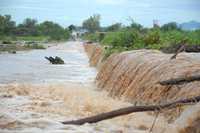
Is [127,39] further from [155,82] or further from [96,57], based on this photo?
[155,82]

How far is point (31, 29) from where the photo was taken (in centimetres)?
11081

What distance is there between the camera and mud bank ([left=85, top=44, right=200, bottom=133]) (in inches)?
288

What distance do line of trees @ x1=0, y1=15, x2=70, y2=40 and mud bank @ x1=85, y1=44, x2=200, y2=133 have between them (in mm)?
78561

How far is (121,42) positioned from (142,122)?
1296cm

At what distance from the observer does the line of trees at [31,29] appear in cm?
9469

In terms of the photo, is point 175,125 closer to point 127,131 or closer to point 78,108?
point 127,131

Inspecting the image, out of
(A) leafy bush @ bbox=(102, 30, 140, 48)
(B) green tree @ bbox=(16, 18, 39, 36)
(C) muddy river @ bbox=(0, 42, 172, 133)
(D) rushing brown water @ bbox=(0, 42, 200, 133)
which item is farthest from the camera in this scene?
(B) green tree @ bbox=(16, 18, 39, 36)

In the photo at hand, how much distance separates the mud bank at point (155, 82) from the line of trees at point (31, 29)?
78.6 m

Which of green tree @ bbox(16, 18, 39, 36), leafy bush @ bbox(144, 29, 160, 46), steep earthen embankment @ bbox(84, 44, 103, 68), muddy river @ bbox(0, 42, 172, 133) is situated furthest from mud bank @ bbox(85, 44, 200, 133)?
green tree @ bbox(16, 18, 39, 36)

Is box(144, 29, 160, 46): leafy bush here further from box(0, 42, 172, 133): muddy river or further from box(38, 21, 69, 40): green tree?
box(38, 21, 69, 40): green tree

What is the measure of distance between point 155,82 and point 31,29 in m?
103

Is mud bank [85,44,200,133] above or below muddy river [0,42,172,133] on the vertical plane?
above

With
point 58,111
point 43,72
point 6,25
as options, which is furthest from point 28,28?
point 58,111

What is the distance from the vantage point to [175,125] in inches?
209
